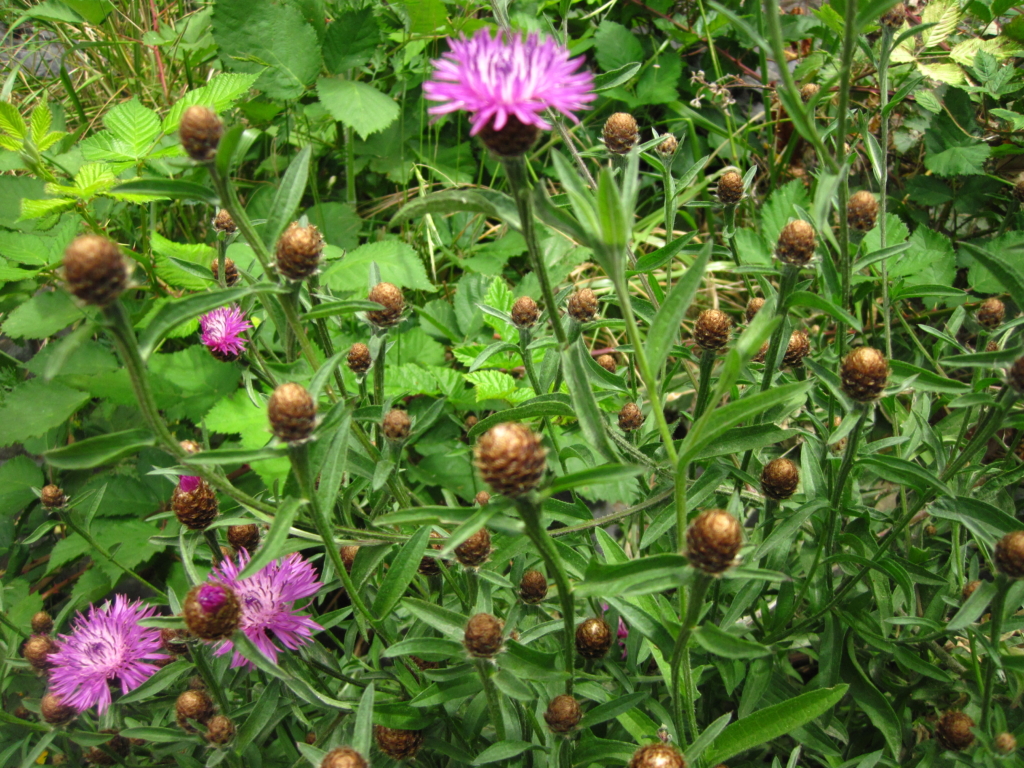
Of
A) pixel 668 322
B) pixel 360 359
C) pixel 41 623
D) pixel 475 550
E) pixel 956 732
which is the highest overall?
pixel 668 322

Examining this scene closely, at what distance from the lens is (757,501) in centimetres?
148

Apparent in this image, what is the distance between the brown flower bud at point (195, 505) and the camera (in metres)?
1.27

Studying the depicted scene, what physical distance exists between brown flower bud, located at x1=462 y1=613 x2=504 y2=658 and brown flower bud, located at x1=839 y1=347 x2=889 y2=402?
656 mm

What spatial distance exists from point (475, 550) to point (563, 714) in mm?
294

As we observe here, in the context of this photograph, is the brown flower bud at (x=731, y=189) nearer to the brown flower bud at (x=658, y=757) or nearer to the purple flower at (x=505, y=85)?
the purple flower at (x=505, y=85)

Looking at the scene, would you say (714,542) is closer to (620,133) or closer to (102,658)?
(620,133)

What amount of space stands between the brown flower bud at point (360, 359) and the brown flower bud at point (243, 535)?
39 cm

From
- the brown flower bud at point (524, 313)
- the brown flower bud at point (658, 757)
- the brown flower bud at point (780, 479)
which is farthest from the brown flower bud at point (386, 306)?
the brown flower bud at point (658, 757)

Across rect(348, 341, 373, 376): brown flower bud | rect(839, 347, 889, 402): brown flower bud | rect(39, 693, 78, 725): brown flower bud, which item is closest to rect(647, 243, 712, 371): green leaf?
rect(839, 347, 889, 402): brown flower bud

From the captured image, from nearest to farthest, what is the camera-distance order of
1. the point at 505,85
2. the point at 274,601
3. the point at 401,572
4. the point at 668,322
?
the point at 505,85 < the point at 668,322 < the point at 401,572 < the point at 274,601

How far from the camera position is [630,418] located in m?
1.52

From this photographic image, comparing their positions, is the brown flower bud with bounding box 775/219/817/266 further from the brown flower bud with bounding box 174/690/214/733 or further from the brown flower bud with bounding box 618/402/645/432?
the brown flower bud with bounding box 174/690/214/733

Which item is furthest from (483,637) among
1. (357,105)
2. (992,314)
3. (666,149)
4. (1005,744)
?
(357,105)

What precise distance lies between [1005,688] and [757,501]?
549 millimetres
